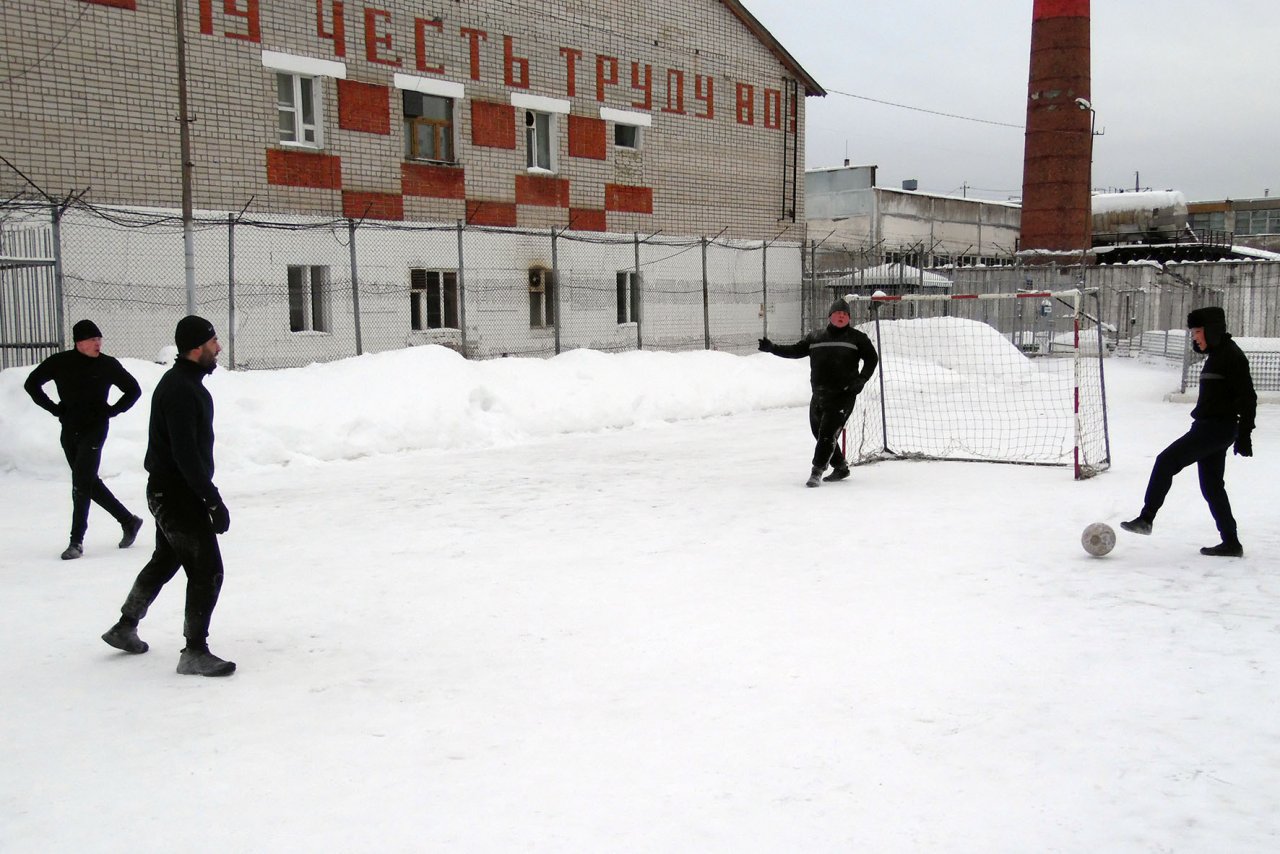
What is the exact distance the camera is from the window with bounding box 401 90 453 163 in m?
22.4

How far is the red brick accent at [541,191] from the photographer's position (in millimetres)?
24422

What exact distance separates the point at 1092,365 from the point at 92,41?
77.5 ft

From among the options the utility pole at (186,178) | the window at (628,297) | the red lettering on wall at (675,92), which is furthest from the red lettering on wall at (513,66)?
the utility pole at (186,178)

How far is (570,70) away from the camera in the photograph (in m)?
25.3

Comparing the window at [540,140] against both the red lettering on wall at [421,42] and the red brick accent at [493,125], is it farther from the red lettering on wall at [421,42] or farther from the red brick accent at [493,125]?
the red lettering on wall at [421,42]

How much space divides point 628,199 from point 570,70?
3315mm

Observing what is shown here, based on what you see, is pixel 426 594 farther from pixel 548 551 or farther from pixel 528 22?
pixel 528 22

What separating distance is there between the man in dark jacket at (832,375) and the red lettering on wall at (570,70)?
1568cm

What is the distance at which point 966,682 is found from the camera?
5.35 metres

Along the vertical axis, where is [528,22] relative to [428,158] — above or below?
above

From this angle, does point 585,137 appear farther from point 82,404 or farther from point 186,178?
point 82,404

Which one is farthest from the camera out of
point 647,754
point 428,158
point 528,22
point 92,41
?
point 528,22

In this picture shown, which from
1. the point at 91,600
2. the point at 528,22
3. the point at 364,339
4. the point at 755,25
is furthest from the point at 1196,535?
the point at 755,25

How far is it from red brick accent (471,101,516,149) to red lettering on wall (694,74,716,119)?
6063 millimetres
